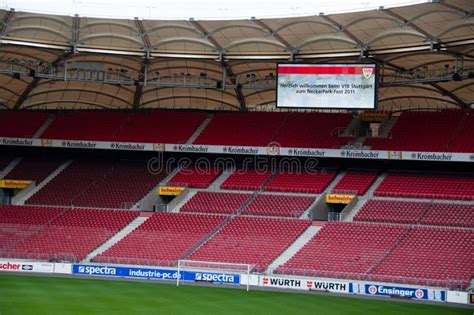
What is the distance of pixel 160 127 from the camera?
194ft

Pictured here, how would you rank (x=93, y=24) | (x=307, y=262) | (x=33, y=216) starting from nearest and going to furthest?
(x=307, y=262)
(x=93, y=24)
(x=33, y=216)

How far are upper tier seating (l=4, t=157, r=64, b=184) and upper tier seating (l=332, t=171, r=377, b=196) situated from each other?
22370 mm

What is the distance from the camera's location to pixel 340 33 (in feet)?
151

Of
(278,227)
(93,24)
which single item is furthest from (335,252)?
(93,24)

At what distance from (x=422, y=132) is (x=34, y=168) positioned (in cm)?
2913

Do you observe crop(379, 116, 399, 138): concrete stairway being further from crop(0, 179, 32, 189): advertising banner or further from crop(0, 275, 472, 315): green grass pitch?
crop(0, 179, 32, 189): advertising banner

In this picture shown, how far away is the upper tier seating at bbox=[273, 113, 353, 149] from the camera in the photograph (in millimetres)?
54031

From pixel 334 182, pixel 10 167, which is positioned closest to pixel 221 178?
pixel 334 182

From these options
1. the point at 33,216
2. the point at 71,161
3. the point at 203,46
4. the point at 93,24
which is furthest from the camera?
the point at 71,161

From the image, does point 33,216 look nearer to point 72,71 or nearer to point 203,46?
point 72,71

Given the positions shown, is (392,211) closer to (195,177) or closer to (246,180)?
(246,180)

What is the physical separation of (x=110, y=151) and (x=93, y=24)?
54.9 ft

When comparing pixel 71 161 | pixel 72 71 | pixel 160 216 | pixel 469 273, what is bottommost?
pixel 469 273
